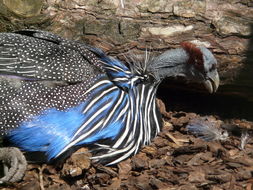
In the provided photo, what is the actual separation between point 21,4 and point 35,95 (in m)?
0.95

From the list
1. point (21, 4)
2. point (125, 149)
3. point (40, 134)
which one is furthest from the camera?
point (21, 4)

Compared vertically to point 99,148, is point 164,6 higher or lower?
higher

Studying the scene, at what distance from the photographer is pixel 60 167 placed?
3963mm

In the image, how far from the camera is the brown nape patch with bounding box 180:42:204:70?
14.4ft

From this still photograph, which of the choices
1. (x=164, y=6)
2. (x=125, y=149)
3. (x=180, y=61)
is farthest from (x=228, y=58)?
(x=125, y=149)

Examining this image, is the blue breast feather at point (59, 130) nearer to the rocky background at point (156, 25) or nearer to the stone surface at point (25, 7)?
the rocky background at point (156, 25)

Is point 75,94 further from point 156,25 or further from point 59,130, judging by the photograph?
point 156,25

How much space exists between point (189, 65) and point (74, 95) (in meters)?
1.07

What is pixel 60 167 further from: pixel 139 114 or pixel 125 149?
pixel 139 114

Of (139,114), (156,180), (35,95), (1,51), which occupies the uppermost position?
(1,51)

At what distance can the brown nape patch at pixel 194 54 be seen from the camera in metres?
4.40

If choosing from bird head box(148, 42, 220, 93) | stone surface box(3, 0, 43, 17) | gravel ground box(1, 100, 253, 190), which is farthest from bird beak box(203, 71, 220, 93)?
stone surface box(3, 0, 43, 17)

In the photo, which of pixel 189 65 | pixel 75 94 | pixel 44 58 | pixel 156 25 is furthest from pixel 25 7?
pixel 189 65

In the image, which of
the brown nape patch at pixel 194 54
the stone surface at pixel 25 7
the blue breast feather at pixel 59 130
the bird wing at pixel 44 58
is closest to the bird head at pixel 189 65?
the brown nape patch at pixel 194 54
